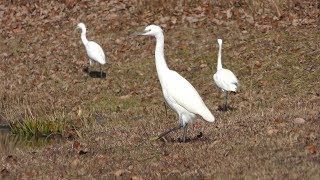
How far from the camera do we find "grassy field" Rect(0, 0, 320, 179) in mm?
9453

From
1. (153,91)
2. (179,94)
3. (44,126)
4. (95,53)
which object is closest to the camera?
(179,94)

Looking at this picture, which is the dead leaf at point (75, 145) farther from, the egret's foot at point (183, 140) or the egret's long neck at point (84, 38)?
the egret's long neck at point (84, 38)

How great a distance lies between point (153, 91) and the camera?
18.9m

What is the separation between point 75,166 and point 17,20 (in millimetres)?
17863

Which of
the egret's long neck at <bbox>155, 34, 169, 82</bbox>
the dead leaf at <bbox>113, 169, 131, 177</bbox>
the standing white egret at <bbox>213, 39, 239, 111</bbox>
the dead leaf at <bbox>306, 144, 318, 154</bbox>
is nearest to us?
the dead leaf at <bbox>306, 144, 318, 154</bbox>

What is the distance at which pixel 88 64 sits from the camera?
73.3 ft

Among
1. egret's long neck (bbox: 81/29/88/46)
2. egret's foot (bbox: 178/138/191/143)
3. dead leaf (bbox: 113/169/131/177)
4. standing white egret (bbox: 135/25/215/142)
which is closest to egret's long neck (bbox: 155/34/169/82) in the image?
standing white egret (bbox: 135/25/215/142)

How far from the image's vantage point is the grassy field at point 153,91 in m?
9.45

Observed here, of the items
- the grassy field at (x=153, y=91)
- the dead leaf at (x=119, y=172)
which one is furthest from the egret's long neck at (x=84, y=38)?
the dead leaf at (x=119, y=172)

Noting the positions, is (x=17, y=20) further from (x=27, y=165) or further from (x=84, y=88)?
(x=27, y=165)

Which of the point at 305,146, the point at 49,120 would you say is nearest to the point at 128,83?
the point at 49,120

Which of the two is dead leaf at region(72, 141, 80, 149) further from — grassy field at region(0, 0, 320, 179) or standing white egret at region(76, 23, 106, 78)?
standing white egret at region(76, 23, 106, 78)

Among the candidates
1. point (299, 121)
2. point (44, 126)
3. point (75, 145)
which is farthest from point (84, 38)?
point (299, 121)

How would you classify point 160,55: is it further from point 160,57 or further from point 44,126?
point 44,126
